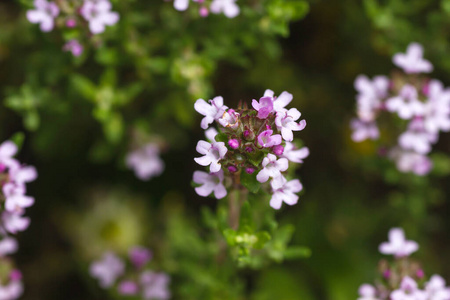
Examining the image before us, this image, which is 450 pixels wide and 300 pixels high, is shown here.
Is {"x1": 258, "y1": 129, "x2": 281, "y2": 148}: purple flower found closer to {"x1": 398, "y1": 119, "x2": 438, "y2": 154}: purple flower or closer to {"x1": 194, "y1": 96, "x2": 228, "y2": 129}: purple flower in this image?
{"x1": 194, "y1": 96, "x2": 228, "y2": 129}: purple flower

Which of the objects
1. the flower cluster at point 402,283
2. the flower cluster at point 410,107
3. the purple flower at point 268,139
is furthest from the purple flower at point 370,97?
the purple flower at point 268,139

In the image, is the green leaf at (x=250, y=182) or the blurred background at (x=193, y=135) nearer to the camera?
the green leaf at (x=250, y=182)

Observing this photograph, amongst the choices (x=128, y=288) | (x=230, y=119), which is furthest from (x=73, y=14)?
(x=128, y=288)

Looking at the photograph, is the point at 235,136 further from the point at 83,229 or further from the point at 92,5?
the point at 83,229

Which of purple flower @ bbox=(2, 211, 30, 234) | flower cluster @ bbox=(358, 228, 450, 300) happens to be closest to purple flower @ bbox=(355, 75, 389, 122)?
flower cluster @ bbox=(358, 228, 450, 300)

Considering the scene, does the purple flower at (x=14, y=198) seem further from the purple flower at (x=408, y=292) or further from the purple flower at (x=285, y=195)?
the purple flower at (x=408, y=292)
